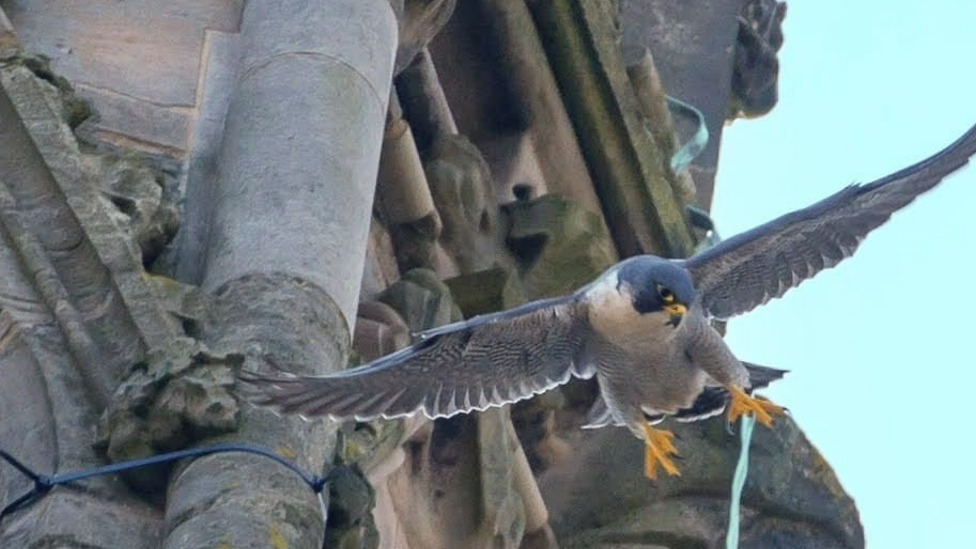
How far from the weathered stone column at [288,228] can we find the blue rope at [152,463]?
5 cm

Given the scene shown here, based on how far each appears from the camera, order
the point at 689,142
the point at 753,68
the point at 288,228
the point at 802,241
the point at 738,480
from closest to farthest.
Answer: the point at 288,228
the point at 802,241
the point at 738,480
the point at 689,142
the point at 753,68

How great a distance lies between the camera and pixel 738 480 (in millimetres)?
14844

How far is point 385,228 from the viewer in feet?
47.3

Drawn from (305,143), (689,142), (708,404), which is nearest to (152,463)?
(305,143)

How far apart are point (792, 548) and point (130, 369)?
408 cm

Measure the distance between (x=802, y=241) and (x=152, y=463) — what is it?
3.03m

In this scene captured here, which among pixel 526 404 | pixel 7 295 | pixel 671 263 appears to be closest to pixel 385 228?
Result: pixel 526 404

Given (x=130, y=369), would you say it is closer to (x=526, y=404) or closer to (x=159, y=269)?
(x=159, y=269)

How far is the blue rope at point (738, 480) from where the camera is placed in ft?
47.9

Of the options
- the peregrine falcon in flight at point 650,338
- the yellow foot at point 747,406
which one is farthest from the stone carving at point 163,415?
the yellow foot at point 747,406

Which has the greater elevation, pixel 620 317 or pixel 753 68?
pixel 753 68

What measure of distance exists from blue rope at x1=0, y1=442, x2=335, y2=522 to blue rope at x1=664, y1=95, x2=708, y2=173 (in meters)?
6.08

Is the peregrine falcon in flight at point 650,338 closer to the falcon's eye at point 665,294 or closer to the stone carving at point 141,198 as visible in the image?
the falcon's eye at point 665,294

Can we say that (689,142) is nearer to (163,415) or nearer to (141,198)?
(141,198)
